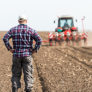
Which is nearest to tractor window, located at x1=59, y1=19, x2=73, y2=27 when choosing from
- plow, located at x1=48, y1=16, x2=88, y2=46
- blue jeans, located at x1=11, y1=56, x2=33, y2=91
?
plow, located at x1=48, y1=16, x2=88, y2=46

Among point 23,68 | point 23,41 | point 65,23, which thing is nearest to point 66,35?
point 65,23

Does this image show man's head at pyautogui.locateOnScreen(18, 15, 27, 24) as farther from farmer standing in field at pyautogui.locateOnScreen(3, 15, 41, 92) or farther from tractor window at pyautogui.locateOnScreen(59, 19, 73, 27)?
tractor window at pyautogui.locateOnScreen(59, 19, 73, 27)

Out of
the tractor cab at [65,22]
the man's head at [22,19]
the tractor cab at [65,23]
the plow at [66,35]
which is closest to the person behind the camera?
the man's head at [22,19]

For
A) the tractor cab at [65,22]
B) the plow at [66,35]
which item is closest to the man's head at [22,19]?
the plow at [66,35]

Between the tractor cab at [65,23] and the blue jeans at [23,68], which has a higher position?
the tractor cab at [65,23]

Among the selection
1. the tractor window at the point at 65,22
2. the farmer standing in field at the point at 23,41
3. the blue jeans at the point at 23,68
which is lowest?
A: the blue jeans at the point at 23,68

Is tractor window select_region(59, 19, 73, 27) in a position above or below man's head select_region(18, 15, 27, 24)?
above

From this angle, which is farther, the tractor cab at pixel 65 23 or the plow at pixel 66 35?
the tractor cab at pixel 65 23

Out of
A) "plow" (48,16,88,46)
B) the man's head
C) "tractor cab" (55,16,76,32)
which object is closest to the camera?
the man's head

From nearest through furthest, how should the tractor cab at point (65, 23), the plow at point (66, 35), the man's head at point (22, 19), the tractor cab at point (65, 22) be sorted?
the man's head at point (22, 19) → the plow at point (66, 35) → the tractor cab at point (65, 23) → the tractor cab at point (65, 22)

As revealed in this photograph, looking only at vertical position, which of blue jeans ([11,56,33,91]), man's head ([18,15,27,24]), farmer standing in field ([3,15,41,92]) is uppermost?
man's head ([18,15,27,24])

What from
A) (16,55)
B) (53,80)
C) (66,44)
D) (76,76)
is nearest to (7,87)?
(53,80)

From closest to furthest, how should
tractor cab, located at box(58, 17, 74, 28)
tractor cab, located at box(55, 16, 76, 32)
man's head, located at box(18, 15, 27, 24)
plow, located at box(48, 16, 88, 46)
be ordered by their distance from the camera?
man's head, located at box(18, 15, 27, 24) < plow, located at box(48, 16, 88, 46) < tractor cab, located at box(55, 16, 76, 32) < tractor cab, located at box(58, 17, 74, 28)

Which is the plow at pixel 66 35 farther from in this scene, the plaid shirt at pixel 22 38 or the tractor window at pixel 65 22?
the plaid shirt at pixel 22 38
